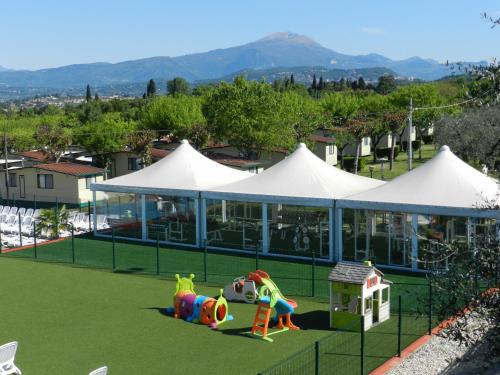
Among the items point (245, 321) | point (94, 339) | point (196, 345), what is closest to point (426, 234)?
point (245, 321)

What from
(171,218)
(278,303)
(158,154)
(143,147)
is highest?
(143,147)

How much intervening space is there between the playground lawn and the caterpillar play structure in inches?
7.8

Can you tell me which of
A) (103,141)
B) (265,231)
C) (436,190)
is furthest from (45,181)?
(436,190)

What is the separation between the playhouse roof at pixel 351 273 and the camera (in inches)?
608

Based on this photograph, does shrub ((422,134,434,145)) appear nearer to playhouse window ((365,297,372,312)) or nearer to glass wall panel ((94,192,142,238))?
glass wall panel ((94,192,142,238))

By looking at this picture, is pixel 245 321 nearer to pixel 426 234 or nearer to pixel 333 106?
pixel 426 234

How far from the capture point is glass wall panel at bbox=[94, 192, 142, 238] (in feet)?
94.1

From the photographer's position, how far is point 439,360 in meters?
13.7

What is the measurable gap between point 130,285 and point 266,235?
5.88m

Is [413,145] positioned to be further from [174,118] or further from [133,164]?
[133,164]

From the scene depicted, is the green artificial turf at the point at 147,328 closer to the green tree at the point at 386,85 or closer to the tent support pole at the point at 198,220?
the tent support pole at the point at 198,220

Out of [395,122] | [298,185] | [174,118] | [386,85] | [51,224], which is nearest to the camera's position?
[298,185]

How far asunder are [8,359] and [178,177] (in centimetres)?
1501

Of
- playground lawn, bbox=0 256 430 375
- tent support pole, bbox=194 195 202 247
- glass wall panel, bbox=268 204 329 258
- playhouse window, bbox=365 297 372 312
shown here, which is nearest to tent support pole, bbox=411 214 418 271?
glass wall panel, bbox=268 204 329 258
